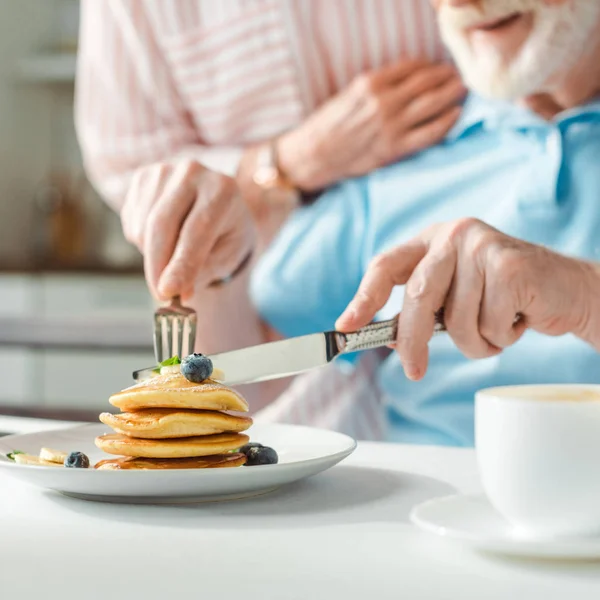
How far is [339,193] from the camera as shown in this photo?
5.47 ft

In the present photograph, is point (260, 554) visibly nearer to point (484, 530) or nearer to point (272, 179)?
point (484, 530)

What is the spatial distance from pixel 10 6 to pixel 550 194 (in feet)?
10.9

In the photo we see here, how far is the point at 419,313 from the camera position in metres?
0.87

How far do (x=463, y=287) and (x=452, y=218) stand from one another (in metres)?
0.61

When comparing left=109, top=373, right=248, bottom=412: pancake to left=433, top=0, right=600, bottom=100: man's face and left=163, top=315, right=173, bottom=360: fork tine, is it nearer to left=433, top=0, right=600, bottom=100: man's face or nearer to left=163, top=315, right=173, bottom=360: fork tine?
left=163, top=315, right=173, bottom=360: fork tine

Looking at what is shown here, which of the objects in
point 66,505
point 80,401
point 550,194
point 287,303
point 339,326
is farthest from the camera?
point 80,401

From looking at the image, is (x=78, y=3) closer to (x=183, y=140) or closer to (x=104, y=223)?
(x=104, y=223)

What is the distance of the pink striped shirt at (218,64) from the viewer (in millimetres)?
1728

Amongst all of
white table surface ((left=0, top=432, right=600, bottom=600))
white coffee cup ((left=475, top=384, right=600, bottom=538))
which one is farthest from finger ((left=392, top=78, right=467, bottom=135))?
white coffee cup ((left=475, top=384, right=600, bottom=538))

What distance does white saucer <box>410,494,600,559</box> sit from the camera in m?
0.54

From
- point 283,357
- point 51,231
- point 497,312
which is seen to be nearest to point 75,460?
point 283,357

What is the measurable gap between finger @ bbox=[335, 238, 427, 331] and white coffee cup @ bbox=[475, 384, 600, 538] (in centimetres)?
25

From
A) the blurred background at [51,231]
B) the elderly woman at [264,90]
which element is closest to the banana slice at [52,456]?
the elderly woman at [264,90]

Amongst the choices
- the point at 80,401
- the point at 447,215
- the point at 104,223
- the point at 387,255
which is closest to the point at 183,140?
the point at 447,215
